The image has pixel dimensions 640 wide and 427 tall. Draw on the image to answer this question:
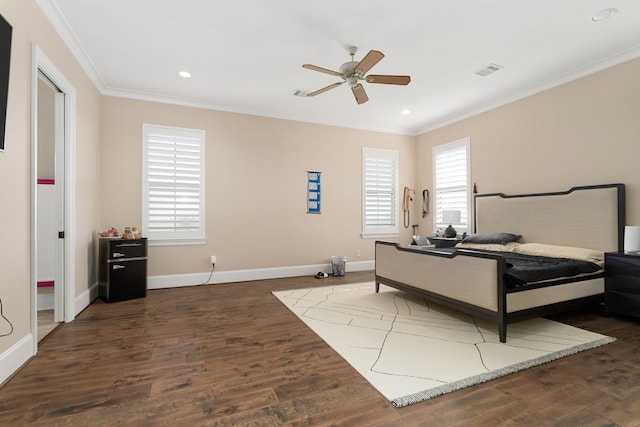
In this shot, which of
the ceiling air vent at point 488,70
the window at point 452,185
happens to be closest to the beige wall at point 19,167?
the ceiling air vent at point 488,70

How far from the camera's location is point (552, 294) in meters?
2.99

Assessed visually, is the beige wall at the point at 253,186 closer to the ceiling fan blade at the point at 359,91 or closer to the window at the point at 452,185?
the window at the point at 452,185

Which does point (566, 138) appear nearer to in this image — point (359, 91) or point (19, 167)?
point (359, 91)

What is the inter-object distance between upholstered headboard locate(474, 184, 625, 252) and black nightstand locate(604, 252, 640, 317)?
53cm

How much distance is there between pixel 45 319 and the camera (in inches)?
129

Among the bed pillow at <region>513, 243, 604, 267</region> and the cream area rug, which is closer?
the cream area rug

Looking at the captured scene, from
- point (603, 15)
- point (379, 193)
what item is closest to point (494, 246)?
point (379, 193)

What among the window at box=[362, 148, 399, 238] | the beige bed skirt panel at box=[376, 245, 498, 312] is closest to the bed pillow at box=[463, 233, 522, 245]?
the beige bed skirt panel at box=[376, 245, 498, 312]

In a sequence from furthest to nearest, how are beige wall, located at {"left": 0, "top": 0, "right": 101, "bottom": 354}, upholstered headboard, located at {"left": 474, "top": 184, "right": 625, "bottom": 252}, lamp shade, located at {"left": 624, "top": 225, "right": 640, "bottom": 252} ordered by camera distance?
upholstered headboard, located at {"left": 474, "top": 184, "right": 625, "bottom": 252}, lamp shade, located at {"left": 624, "top": 225, "right": 640, "bottom": 252}, beige wall, located at {"left": 0, "top": 0, "right": 101, "bottom": 354}

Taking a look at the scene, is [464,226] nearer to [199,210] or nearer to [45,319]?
[199,210]

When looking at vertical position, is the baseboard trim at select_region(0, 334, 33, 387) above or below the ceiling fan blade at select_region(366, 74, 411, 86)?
below

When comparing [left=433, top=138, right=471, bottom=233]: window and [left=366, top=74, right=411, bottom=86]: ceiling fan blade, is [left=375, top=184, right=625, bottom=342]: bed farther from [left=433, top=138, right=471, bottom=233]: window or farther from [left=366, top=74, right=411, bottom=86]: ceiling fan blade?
[left=366, top=74, right=411, bottom=86]: ceiling fan blade

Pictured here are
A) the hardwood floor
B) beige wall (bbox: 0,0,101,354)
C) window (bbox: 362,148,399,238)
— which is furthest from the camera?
window (bbox: 362,148,399,238)

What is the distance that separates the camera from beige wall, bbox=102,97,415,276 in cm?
464
